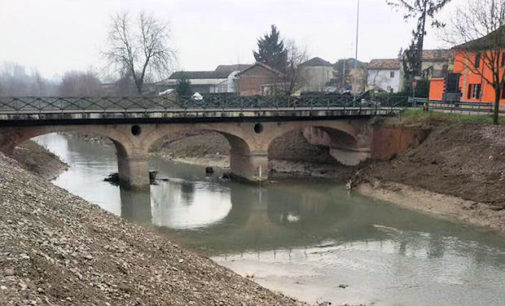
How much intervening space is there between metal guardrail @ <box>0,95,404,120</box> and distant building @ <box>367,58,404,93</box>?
33.8m

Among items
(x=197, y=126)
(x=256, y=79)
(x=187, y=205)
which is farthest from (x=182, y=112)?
(x=256, y=79)

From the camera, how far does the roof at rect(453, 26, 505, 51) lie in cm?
2652

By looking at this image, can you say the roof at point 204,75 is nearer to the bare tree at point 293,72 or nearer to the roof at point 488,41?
the bare tree at point 293,72

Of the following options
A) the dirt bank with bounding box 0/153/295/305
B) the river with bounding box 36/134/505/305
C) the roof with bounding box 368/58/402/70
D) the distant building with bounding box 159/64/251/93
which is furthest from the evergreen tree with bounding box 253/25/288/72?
the dirt bank with bounding box 0/153/295/305

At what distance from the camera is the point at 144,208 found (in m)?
25.0

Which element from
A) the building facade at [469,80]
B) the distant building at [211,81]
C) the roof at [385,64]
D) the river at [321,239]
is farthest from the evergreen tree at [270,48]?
the river at [321,239]

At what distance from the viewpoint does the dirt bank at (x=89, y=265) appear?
23.7ft

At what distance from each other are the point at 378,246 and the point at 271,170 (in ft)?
59.9

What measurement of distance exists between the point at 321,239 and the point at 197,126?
42.9ft

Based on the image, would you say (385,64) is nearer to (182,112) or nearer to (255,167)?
(255,167)

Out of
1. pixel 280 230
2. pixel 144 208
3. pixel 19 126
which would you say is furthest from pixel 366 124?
pixel 19 126

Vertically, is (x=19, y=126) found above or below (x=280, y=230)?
above

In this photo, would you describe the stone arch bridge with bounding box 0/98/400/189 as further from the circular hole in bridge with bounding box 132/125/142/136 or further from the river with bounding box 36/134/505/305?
the river with bounding box 36/134/505/305

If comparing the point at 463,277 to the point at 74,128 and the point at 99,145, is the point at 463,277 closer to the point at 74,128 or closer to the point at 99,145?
the point at 74,128
